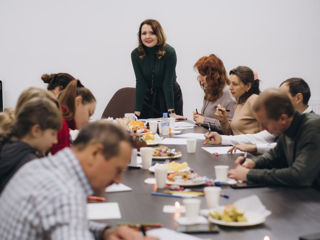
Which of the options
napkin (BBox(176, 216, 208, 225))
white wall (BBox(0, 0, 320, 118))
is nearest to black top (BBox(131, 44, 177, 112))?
white wall (BBox(0, 0, 320, 118))

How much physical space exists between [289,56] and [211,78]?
281 centimetres

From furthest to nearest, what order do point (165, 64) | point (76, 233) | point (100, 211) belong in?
1. point (165, 64)
2. point (100, 211)
3. point (76, 233)

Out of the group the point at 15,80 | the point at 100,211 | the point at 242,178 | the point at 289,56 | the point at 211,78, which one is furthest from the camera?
the point at 289,56

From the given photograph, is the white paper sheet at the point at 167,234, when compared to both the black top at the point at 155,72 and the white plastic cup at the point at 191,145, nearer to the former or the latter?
the white plastic cup at the point at 191,145

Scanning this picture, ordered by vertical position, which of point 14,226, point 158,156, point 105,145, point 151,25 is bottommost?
point 158,156

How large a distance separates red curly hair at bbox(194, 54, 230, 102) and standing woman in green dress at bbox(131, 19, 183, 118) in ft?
1.69

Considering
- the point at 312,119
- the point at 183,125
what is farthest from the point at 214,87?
the point at 312,119

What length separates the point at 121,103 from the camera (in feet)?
19.9

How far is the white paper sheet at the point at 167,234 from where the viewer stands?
149cm

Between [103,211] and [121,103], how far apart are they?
4.31 m

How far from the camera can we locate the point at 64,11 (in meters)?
6.40

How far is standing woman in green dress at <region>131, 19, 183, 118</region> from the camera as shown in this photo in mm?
4918

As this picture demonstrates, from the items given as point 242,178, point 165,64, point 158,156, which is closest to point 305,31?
point 165,64

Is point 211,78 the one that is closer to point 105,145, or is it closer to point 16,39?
point 16,39
